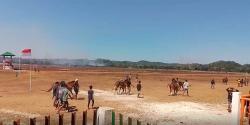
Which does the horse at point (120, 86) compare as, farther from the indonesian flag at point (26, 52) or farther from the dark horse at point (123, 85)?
the indonesian flag at point (26, 52)

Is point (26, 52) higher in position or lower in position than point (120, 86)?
higher

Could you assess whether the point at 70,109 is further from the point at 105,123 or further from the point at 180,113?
the point at 105,123

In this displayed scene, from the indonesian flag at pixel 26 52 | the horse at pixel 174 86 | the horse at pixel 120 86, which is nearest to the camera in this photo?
the horse at pixel 120 86

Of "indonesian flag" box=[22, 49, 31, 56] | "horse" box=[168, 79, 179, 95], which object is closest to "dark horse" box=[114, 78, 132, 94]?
"horse" box=[168, 79, 179, 95]

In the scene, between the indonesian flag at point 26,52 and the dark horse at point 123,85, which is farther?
the indonesian flag at point 26,52

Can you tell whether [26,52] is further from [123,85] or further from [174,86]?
[174,86]

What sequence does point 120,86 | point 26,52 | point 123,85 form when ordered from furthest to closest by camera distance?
point 26,52 → point 120,86 → point 123,85

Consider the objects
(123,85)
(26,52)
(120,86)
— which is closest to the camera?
(123,85)

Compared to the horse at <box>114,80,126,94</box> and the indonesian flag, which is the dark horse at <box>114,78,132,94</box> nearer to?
the horse at <box>114,80,126,94</box>

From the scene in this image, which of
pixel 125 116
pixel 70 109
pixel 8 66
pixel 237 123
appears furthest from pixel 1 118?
pixel 8 66

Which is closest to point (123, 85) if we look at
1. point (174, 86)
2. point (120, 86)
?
point (120, 86)

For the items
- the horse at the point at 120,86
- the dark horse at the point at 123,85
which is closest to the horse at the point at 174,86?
the dark horse at the point at 123,85

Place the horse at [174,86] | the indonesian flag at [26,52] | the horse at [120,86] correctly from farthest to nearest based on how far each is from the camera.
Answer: the indonesian flag at [26,52] → the horse at [174,86] → the horse at [120,86]

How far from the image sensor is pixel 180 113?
26297mm
